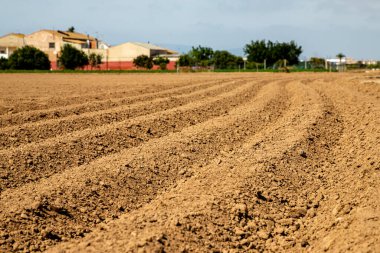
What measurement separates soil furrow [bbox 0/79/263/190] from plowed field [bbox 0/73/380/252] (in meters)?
0.02

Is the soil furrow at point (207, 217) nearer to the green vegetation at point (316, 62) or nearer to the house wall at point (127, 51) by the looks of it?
the green vegetation at point (316, 62)

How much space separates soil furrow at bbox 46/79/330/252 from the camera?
4.31 metres

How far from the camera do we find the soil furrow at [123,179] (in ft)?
17.6

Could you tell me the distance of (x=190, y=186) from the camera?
6.12 metres

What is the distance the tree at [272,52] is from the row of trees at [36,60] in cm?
2507

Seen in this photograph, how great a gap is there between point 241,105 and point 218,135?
560 centimetres

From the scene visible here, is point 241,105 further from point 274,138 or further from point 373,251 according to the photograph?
point 373,251

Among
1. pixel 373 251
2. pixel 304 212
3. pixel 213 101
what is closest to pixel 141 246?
pixel 373 251

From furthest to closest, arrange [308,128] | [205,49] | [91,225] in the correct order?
[205,49] < [308,128] < [91,225]

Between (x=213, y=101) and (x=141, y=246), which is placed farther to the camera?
(x=213, y=101)

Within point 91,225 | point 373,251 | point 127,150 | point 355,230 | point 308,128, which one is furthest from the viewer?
point 308,128

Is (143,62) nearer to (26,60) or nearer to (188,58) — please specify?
(188,58)

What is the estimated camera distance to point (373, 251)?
3.96m

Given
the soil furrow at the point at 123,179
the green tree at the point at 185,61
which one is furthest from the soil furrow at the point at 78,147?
the green tree at the point at 185,61
